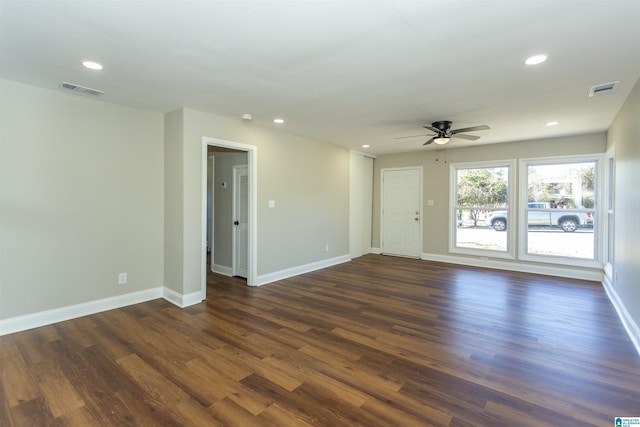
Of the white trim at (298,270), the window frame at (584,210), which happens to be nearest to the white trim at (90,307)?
the white trim at (298,270)

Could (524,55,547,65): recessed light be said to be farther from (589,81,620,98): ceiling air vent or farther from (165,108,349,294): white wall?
(165,108,349,294): white wall

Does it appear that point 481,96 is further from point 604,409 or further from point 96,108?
point 96,108

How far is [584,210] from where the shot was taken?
5.39m

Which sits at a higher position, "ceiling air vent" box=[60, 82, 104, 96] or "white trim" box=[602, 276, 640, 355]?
"ceiling air vent" box=[60, 82, 104, 96]

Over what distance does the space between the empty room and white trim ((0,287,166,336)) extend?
2 centimetres

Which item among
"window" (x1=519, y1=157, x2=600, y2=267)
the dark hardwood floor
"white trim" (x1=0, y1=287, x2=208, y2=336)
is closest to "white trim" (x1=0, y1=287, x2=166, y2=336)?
"white trim" (x1=0, y1=287, x2=208, y2=336)

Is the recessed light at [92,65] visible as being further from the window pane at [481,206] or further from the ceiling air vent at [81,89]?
the window pane at [481,206]

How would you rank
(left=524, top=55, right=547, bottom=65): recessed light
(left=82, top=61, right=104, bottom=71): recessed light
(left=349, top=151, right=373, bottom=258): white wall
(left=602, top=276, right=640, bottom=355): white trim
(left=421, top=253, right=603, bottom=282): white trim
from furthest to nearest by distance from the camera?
(left=349, top=151, right=373, bottom=258): white wall < (left=421, top=253, right=603, bottom=282): white trim < (left=602, top=276, right=640, bottom=355): white trim < (left=82, top=61, right=104, bottom=71): recessed light < (left=524, top=55, right=547, bottom=65): recessed light

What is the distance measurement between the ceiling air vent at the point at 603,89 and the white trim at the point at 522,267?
3478 millimetres

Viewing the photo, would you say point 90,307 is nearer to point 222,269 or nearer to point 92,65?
point 222,269

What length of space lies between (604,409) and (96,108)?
5.37m

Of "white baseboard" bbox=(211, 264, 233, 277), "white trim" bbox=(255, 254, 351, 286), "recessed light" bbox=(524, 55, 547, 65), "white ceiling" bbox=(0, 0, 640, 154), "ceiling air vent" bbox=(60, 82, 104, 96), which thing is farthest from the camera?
"white baseboard" bbox=(211, 264, 233, 277)

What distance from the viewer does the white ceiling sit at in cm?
191

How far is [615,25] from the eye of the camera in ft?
6.70
